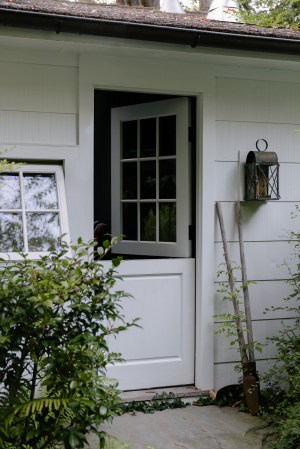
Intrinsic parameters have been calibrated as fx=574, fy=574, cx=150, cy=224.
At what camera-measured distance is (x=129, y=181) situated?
5.29m

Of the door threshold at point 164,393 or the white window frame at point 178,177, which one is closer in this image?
the door threshold at point 164,393

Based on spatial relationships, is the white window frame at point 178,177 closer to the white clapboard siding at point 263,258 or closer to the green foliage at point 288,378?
the white clapboard siding at point 263,258

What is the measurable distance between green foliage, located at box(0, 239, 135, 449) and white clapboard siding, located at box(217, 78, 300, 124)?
2.17 meters

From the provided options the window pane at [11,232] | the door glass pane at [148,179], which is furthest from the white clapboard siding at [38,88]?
the door glass pane at [148,179]

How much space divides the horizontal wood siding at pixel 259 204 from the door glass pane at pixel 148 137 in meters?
0.61

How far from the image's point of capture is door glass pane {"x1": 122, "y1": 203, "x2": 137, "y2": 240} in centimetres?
525

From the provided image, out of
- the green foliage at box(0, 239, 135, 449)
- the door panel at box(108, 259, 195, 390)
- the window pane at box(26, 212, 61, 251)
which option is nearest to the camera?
the green foliage at box(0, 239, 135, 449)

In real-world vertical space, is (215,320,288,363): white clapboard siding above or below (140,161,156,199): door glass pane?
below

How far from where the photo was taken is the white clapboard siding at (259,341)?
188 inches

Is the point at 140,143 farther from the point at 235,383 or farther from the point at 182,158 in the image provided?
the point at 235,383

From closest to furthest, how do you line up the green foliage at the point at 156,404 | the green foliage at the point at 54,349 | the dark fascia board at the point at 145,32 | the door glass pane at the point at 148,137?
the green foliage at the point at 54,349 → the dark fascia board at the point at 145,32 → the green foliage at the point at 156,404 → the door glass pane at the point at 148,137

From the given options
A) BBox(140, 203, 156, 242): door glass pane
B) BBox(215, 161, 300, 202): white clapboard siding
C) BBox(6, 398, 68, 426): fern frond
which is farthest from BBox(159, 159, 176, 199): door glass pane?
BBox(6, 398, 68, 426): fern frond

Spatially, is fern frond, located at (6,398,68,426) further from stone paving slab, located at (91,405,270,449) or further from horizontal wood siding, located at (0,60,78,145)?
horizontal wood siding, located at (0,60,78,145)

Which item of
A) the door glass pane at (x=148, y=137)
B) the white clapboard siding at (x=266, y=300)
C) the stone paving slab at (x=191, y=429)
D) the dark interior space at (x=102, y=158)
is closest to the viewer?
the stone paving slab at (x=191, y=429)
